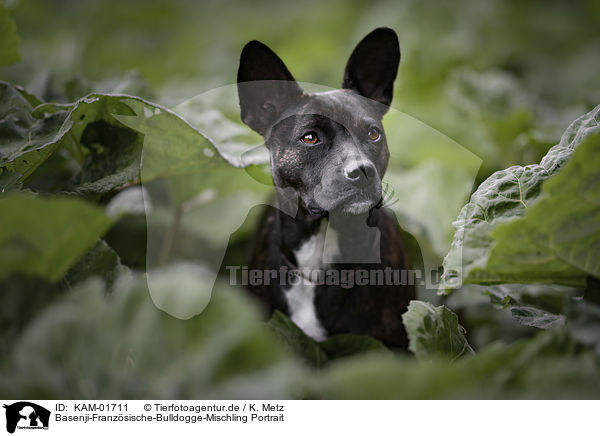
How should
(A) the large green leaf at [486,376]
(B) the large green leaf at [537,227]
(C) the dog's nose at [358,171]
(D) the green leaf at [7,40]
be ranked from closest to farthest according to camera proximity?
(A) the large green leaf at [486,376] < (B) the large green leaf at [537,227] < (C) the dog's nose at [358,171] < (D) the green leaf at [7,40]

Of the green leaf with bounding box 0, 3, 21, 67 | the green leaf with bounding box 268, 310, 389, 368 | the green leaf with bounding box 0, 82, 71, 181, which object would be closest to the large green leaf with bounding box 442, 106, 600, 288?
the green leaf with bounding box 268, 310, 389, 368

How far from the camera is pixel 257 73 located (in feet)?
2.93

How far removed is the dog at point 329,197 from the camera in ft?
2.83

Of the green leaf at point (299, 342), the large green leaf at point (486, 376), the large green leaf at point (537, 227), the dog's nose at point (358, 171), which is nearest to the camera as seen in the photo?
the large green leaf at point (486, 376)

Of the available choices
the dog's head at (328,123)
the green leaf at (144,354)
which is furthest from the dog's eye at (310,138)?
the green leaf at (144,354)

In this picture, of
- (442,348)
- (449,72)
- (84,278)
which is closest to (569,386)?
(442,348)

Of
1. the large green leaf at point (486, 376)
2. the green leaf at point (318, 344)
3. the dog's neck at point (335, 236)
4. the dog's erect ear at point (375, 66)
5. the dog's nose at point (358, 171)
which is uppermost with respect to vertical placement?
the dog's erect ear at point (375, 66)

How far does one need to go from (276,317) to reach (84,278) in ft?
0.82

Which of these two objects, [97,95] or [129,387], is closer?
[129,387]

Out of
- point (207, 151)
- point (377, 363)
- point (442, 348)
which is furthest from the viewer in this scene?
point (207, 151)

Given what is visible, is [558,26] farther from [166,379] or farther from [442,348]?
[166,379]

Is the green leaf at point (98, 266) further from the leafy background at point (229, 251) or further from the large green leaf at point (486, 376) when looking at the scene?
the large green leaf at point (486, 376)

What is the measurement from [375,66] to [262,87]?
0.20 metres
